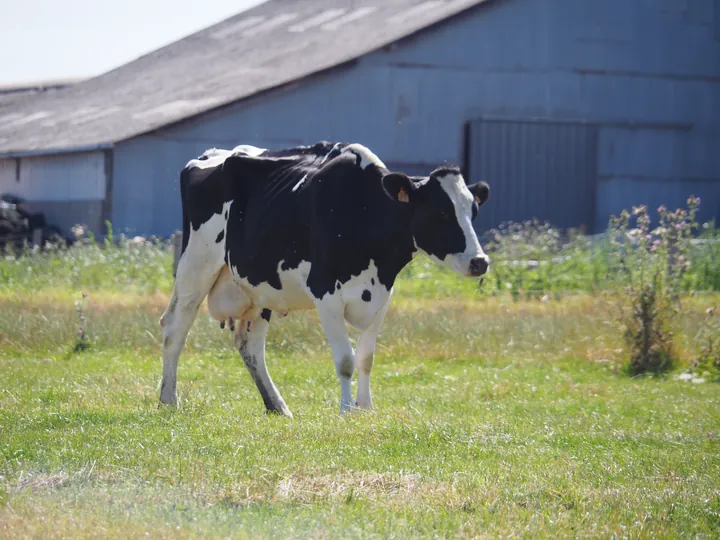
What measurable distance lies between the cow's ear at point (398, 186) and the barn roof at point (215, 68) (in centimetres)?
1606

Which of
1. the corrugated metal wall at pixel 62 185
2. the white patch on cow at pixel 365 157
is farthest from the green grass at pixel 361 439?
the corrugated metal wall at pixel 62 185

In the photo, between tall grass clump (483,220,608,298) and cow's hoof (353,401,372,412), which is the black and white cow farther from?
tall grass clump (483,220,608,298)

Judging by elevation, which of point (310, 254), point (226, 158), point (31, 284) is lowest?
point (31, 284)

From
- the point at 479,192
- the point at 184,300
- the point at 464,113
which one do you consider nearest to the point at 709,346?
the point at 479,192

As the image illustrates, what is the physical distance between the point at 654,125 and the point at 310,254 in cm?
2141

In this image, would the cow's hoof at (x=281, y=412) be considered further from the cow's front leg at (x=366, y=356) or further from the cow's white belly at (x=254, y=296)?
the cow's white belly at (x=254, y=296)

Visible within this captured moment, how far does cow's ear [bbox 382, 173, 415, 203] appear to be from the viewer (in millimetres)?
9320

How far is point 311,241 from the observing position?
9688 mm

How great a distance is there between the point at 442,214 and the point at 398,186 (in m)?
0.41

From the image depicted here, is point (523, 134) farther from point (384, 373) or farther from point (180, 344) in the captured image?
point (180, 344)

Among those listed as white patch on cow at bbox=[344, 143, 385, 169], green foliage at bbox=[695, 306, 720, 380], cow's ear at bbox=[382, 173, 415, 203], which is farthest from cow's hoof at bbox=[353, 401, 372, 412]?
green foliage at bbox=[695, 306, 720, 380]

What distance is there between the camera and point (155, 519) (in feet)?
19.0

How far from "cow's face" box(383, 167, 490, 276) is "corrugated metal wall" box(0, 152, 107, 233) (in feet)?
56.8

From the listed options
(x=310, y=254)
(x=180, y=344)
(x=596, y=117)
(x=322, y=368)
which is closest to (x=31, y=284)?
(x=322, y=368)
